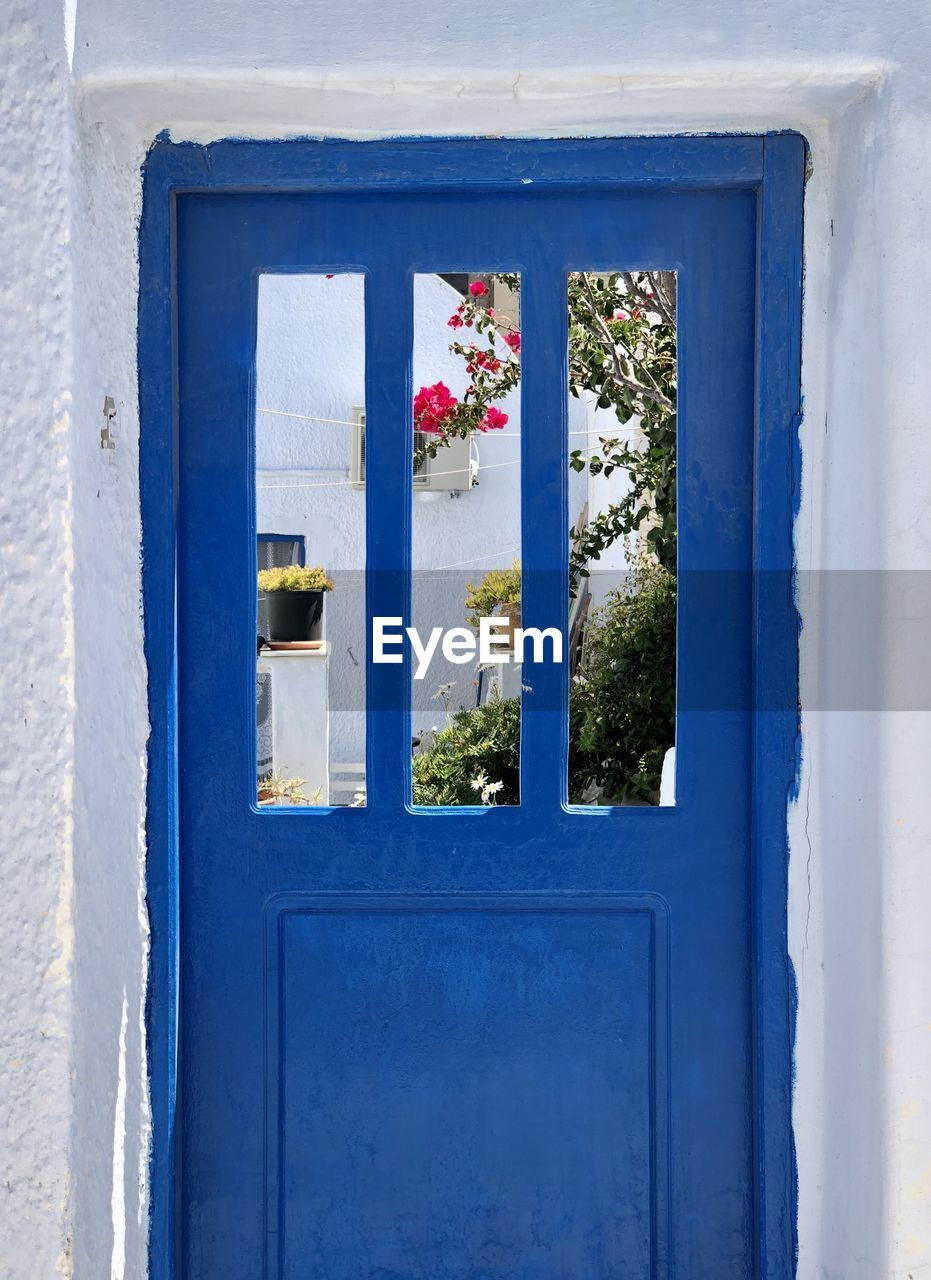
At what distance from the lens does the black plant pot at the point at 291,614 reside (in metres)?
4.80

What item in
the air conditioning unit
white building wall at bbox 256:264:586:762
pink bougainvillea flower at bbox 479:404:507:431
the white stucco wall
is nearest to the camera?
the white stucco wall

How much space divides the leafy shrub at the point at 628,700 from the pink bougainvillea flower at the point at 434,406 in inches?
35.4

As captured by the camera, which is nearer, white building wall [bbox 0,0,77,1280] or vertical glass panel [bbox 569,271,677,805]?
white building wall [bbox 0,0,77,1280]

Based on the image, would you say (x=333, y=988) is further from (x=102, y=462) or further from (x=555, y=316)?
(x=555, y=316)

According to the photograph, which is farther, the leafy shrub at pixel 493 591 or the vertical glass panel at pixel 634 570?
the leafy shrub at pixel 493 591

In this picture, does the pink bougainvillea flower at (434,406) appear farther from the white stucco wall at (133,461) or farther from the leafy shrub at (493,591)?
the white stucco wall at (133,461)

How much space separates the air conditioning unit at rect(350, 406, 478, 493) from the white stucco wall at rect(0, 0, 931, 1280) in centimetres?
513

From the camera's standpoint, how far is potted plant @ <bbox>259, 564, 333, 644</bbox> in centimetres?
479

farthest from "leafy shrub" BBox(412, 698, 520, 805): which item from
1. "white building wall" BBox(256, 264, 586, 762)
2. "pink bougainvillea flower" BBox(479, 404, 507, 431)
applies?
"white building wall" BBox(256, 264, 586, 762)

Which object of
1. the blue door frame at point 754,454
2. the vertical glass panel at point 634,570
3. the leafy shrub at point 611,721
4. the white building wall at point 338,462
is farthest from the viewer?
the white building wall at point 338,462

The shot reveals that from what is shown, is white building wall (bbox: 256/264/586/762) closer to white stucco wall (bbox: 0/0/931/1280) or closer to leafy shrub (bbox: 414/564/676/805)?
leafy shrub (bbox: 414/564/676/805)

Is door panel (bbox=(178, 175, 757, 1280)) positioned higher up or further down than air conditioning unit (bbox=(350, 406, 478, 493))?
further down

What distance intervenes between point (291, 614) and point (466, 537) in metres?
3.20

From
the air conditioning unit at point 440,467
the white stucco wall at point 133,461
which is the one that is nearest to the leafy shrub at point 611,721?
the white stucco wall at point 133,461
